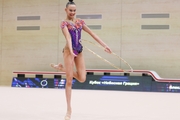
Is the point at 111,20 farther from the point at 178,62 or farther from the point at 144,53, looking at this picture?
the point at 178,62

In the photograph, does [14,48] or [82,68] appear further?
[14,48]

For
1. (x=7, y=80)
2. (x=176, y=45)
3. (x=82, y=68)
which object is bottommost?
(x=7, y=80)

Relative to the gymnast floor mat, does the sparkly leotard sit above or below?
above

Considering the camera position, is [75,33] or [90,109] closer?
[75,33]

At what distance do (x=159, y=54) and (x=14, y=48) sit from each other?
8.64 metres

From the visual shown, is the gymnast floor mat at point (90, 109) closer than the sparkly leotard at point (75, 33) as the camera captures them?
No

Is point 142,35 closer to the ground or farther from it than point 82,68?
farther from it

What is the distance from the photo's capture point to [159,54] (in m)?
16.9

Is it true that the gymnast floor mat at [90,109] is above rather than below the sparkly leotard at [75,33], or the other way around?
below

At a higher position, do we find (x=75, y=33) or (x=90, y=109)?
(x=75, y=33)

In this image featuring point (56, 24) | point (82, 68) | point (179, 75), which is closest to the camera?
point (82, 68)

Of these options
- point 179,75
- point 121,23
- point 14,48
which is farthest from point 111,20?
point 14,48

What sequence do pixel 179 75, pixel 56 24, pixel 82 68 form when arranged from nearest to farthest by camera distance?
pixel 82 68 → pixel 179 75 → pixel 56 24

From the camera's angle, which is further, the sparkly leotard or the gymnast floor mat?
the gymnast floor mat
